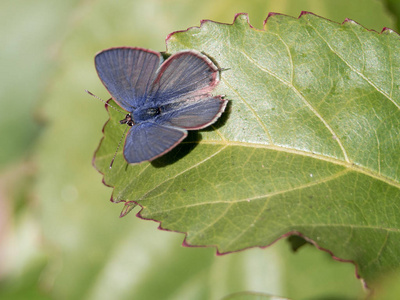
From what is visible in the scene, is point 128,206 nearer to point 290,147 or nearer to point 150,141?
point 150,141

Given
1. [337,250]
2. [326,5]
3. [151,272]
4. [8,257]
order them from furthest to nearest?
[8,257], [151,272], [326,5], [337,250]

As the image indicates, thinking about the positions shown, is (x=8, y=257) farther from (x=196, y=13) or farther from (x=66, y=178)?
(x=196, y=13)

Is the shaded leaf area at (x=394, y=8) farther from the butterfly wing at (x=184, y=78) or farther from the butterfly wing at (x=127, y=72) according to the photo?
the butterfly wing at (x=127, y=72)

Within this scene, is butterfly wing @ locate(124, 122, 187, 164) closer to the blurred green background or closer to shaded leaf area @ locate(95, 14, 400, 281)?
shaded leaf area @ locate(95, 14, 400, 281)

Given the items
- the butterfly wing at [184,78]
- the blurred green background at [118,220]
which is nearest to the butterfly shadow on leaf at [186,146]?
the butterfly wing at [184,78]

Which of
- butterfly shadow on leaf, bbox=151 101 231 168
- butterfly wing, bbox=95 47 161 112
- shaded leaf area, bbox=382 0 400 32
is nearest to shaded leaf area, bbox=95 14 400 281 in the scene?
butterfly shadow on leaf, bbox=151 101 231 168

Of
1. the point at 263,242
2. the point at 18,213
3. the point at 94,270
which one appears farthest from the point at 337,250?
the point at 18,213
